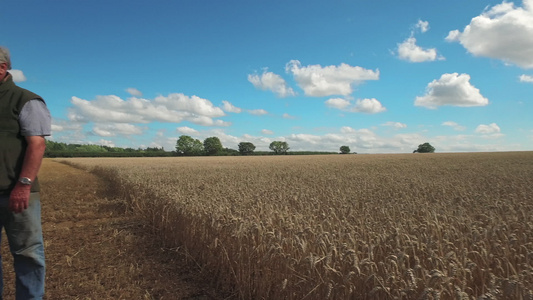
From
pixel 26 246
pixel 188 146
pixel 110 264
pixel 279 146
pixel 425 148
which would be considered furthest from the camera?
pixel 279 146

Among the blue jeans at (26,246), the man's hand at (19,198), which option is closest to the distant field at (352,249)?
the blue jeans at (26,246)

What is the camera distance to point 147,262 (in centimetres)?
533

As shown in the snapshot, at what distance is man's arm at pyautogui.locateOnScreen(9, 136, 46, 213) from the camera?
9.21ft

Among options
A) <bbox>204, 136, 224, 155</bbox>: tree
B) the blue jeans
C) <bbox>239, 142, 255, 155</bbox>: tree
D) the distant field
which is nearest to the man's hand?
the blue jeans

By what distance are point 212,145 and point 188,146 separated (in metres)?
10.5

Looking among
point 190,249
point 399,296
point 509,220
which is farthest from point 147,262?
point 509,220

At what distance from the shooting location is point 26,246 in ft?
9.77

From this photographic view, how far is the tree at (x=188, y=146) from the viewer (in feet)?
392

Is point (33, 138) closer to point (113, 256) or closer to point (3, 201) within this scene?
point (3, 201)

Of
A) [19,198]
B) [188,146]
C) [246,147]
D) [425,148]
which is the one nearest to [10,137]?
[19,198]

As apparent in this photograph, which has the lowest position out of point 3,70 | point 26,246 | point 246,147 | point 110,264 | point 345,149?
point 110,264

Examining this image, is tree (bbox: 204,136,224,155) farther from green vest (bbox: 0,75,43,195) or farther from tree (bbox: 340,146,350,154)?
green vest (bbox: 0,75,43,195)

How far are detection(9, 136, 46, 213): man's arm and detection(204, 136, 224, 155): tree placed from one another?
378 feet

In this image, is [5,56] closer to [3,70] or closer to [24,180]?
[3,70]
